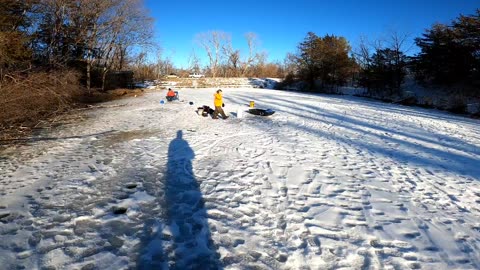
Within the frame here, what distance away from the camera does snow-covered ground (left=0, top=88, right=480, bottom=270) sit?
395 cm

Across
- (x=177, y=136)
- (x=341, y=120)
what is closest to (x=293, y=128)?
(x=341, y=120)

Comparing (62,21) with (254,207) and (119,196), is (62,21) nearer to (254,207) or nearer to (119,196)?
(119,196)

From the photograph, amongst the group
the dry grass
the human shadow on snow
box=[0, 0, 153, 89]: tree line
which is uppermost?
box=[0, 0, 153, 89]: tree line

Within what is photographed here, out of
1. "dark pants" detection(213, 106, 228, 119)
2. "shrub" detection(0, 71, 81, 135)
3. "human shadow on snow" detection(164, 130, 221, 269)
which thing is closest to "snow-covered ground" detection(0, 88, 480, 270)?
"human shadow on snow" detection(164, 130, 221, 269)

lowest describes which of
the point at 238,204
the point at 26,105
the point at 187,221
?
the point at 187,221

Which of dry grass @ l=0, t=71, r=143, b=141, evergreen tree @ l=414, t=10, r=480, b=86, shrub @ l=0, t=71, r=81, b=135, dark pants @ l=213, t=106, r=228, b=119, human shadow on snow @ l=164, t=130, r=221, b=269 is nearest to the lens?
human shadow on snow @ l=164, t=130, r=221, b=269

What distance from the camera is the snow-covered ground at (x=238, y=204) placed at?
13.0 ft

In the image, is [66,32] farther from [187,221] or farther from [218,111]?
[187,221]

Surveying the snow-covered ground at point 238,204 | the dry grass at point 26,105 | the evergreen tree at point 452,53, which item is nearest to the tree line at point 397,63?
the evergreen tree at point 452,53

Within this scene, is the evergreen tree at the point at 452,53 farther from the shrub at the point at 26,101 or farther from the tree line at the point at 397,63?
the shrub at the point at 26,101

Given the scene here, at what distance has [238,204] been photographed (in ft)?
17.7

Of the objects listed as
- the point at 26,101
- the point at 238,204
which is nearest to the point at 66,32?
the point at 26,101

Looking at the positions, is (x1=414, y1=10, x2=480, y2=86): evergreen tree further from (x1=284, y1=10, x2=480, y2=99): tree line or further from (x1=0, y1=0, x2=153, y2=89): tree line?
(x1=0, y1=0, x2=153, y2=89): tree line

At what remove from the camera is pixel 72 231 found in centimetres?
446
